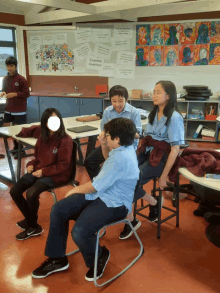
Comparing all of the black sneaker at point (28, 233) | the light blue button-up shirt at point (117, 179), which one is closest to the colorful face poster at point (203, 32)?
the light blue button-up shirt at point (117, 179)

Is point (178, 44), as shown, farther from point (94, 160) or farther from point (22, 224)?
point (22, 224)

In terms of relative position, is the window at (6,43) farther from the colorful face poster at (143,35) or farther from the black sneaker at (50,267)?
the black sneaker at (50,267)

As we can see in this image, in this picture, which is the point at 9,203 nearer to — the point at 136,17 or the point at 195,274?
the point at 195,274

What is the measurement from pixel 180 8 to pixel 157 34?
2.43ft

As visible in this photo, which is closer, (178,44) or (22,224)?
(22,224)

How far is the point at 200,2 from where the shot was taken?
14.2ft

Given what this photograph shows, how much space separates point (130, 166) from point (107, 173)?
5.9 inches

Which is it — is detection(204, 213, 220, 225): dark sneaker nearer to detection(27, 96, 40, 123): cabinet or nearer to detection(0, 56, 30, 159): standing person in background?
detection(0, 56, 30, 159): standing person in background

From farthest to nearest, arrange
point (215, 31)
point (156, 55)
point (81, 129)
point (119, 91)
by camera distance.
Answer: point (156, 55) → point (215, 31) → point (81, 129) → point (119, 91)

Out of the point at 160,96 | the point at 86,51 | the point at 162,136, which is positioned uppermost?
the point at 86,51

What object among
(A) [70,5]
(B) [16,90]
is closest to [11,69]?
(B) [16,90]

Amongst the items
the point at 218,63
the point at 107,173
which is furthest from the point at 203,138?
the point at 107,173

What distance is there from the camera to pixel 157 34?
5254mm

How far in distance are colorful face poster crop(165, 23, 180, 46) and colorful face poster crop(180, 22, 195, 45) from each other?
9 cm
